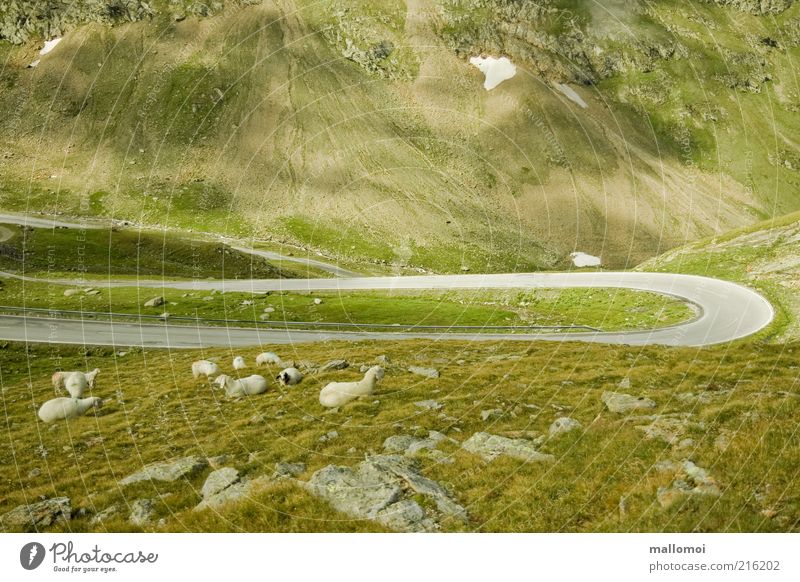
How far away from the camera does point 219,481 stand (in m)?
16.4

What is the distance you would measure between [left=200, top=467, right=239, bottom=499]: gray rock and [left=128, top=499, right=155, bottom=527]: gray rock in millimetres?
1563

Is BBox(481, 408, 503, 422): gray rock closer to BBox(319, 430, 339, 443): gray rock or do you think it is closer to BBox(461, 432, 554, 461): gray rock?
BBox(461, 432, 554, 461): gray rock

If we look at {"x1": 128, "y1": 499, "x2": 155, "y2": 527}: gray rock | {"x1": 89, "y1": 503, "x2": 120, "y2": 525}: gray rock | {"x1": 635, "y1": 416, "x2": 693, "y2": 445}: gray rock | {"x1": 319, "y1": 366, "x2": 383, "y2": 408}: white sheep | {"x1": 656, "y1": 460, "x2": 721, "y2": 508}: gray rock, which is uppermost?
{"x1": 656, "y1": 460, "x2": 721, "y2": 508}: gray rock

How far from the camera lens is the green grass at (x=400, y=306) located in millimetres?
61375

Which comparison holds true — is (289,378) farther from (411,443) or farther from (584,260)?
(584,260)

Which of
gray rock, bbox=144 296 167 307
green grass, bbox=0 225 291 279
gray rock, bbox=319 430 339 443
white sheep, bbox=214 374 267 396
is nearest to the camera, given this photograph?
gray rock, bbox=319 430 339 443

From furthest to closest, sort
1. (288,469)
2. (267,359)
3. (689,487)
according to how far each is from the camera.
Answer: (267,359)
(288,469)
(689,487)

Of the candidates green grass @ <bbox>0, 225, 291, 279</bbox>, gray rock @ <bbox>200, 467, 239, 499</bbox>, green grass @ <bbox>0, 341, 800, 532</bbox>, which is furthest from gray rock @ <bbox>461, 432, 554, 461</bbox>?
green grass @ <bbox>0, 225, 291, 279</bbox>

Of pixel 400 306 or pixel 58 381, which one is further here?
pixel 400 306

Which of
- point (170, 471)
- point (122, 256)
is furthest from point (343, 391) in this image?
point (122, 256)

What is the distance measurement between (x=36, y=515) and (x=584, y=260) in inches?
7405

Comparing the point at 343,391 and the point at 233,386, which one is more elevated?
the point at 343,391

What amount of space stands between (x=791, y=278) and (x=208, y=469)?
227 ft

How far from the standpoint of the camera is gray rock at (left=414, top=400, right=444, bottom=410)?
22.8 metres
